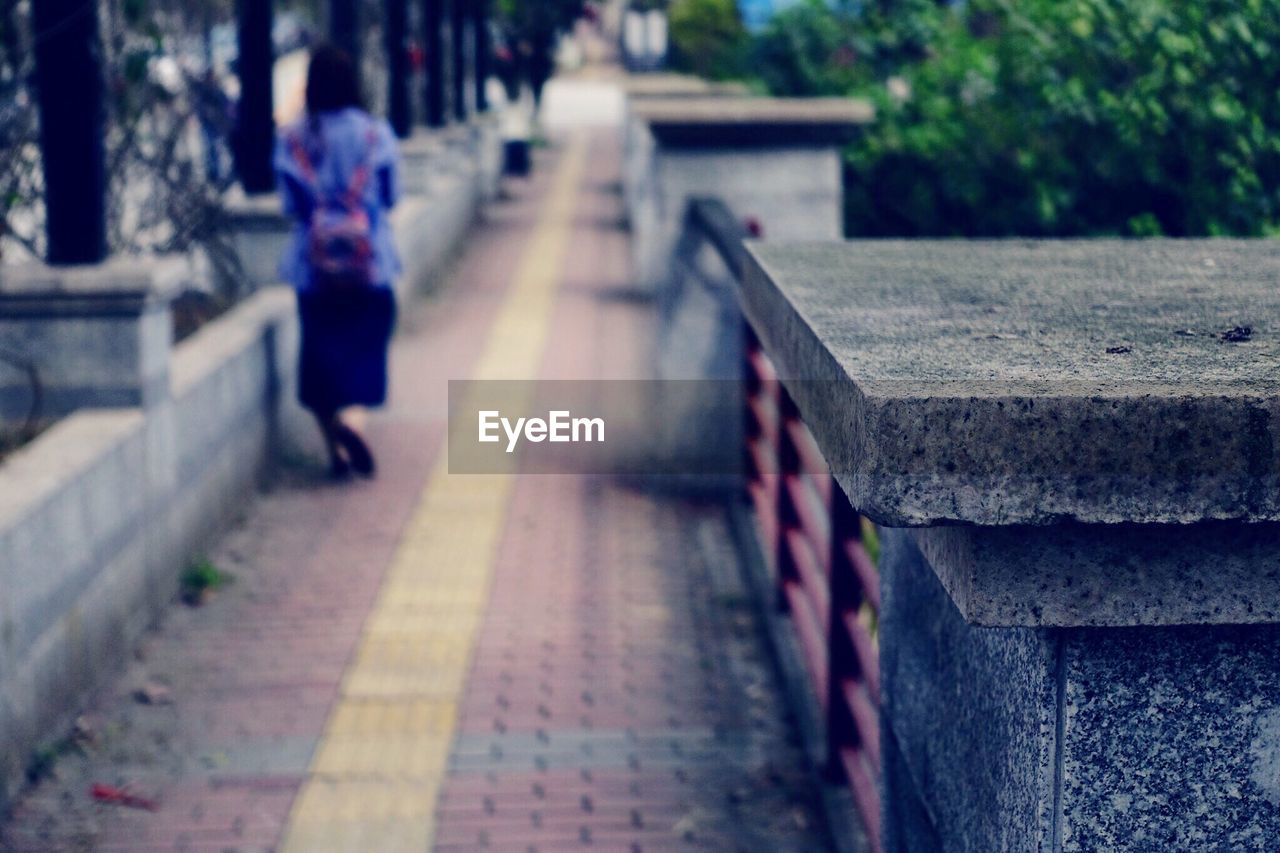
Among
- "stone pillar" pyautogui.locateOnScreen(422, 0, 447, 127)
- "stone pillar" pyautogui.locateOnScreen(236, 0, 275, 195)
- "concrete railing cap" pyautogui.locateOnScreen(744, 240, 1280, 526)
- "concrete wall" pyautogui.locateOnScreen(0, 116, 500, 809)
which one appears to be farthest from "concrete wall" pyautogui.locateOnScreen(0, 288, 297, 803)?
"stone pillar" pyautogui.locateOnScreen(422, 0, 447, 127)

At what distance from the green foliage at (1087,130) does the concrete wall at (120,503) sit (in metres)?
2.78

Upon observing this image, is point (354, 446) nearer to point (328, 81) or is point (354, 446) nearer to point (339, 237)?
point (339, 237)

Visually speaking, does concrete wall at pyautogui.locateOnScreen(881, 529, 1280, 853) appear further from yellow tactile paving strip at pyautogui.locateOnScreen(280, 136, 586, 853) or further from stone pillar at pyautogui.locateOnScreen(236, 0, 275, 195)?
stone pillar at pyautogui.locateOnScreen(236, 0, 275, 195)

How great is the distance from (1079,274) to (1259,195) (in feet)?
7.08

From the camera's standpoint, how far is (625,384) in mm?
9680

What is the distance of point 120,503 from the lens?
5.11 meters

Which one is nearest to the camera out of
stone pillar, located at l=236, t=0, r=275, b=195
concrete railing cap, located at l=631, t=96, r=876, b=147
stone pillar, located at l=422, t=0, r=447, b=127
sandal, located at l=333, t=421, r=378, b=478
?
concrete railing cap, located at l=631, t=96, r=876, b=147

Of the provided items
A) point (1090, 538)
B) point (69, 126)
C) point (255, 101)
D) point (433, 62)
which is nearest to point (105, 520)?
point (69, 126)

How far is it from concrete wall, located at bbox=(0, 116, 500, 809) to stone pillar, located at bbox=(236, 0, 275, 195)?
3.11ft

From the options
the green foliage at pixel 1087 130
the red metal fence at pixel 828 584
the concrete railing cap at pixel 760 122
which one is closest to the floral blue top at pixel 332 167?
the concrete railing cap at pixel 760 122

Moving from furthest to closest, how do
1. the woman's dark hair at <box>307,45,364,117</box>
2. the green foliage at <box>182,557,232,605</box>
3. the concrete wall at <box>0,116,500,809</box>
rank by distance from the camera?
the woman's dark hair at <box>307,45,364,117</box> < the green foliage at <box>182,557,232,605</box> < the concrete wall at <box>0,116,500,809</box>

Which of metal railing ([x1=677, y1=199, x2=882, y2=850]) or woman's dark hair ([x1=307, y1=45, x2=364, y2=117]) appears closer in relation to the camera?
metal railing ([x1=677, y1=199, x2=882, y2=850])

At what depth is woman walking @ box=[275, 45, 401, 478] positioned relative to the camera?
22.8 ft

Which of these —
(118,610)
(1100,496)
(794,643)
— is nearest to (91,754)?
(118,610)
